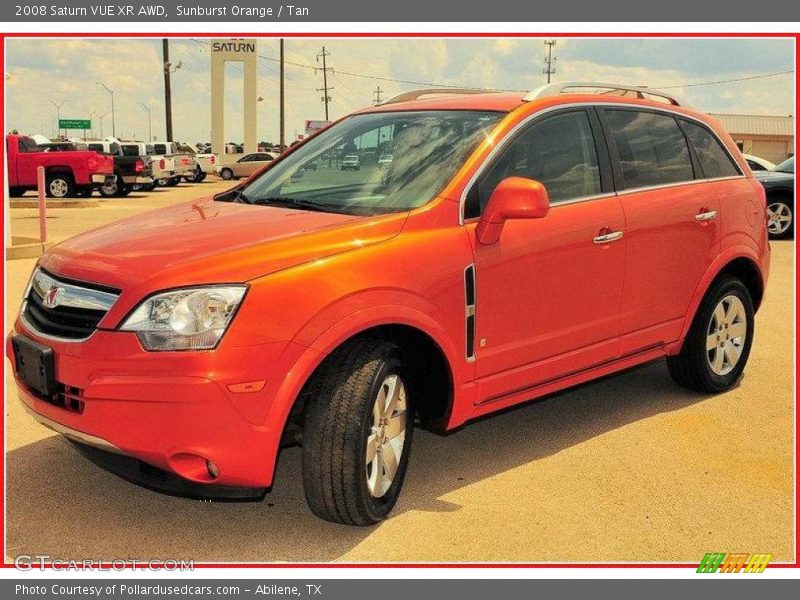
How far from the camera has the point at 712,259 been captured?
563 centimetres

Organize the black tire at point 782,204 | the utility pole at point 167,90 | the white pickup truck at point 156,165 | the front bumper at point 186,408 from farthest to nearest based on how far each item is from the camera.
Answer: the utility pole at point 167,90 → the white pickup truck at point 156,165 → the black tire at point 782,204 → the front bumper at point 186,408

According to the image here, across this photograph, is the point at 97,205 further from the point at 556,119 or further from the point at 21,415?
the point at 556,119

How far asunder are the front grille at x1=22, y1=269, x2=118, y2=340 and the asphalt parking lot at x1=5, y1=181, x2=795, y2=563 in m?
0.89

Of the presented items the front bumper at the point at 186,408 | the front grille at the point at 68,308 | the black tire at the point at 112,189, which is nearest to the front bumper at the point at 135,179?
the black tire at the point at 112,189

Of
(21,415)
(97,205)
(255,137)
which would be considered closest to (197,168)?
(97,205)

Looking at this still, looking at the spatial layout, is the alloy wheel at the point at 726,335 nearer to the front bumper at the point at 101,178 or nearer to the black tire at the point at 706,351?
the black tire at the point at 706,351

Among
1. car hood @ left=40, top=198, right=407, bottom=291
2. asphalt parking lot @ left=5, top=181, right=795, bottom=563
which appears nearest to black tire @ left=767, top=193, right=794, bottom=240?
asphalt parking lot @ left=5, top=181, right=795, bottom=563

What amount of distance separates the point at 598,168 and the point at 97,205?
19.7 metres

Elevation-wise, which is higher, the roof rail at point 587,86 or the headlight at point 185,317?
the roof rail at point 587,86

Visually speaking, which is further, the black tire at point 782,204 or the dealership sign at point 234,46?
the dealership sign at point 234,46

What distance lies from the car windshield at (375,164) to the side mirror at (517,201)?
0.94 feet

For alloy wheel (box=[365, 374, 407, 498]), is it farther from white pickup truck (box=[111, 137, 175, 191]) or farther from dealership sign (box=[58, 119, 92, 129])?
dealership sign (box=[58, 119, 92, 129])

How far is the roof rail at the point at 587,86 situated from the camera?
4.81 m

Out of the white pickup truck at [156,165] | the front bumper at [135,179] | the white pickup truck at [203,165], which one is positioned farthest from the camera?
the white pickup truck at [203,165]
